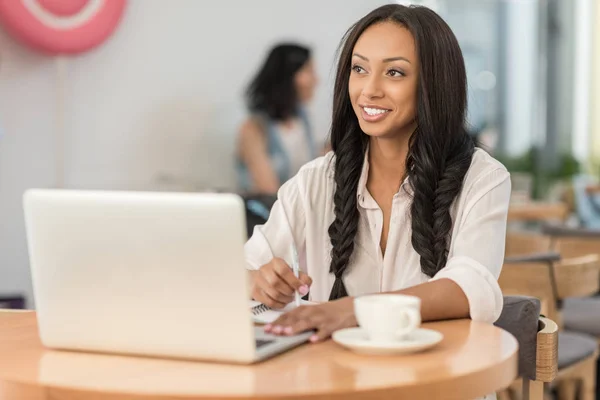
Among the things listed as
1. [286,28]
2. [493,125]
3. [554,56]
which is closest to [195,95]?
[286,28]

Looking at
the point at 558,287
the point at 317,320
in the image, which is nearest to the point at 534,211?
the point at 558,287

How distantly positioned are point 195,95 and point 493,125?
149 inches

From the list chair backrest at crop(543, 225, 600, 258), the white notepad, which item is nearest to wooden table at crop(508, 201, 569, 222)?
chair backrest at crop(543, 225, 600, 258)

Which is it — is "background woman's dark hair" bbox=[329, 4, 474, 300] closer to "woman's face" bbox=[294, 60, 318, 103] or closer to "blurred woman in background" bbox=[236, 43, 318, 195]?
"blurred woman in background" bbox=[236, 43, 318, 195]

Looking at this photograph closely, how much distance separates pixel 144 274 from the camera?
135 centimetres

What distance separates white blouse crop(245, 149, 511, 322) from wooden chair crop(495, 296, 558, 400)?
85 millimetres

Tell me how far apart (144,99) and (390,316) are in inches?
144

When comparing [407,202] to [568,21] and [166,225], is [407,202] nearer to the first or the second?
[166,225]

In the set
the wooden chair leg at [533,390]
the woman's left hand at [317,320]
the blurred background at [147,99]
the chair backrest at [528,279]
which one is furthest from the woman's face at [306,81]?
the woman's left hand at [317,320]

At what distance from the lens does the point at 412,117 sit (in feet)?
6.89

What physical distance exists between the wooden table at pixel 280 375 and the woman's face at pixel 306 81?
392 cm

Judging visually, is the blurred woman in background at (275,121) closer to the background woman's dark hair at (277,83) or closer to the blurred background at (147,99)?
the background woman's dark hair at (277,83)

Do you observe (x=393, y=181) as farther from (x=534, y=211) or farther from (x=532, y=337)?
(x=534, y=211)

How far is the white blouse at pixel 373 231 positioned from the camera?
6.32 ft
